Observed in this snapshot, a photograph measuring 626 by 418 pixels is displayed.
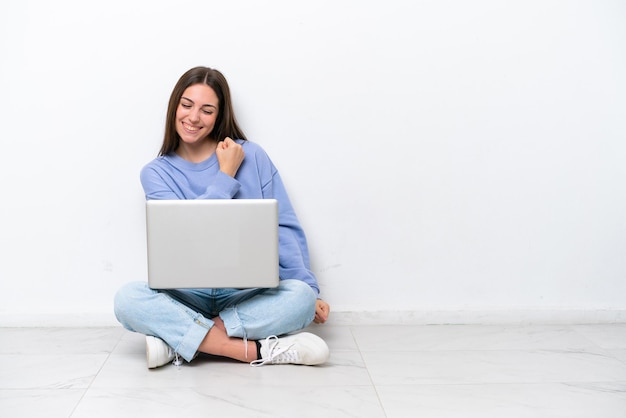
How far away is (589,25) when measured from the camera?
2111mm

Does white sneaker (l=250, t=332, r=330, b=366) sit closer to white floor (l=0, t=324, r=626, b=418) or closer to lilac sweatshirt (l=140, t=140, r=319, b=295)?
white floor (l=0, t=324, r=626, b=418)

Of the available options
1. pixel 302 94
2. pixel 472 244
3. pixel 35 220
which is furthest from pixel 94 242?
pixel 472 244

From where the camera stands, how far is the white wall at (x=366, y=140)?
6.70 ft

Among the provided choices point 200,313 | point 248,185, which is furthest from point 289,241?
point 200,313

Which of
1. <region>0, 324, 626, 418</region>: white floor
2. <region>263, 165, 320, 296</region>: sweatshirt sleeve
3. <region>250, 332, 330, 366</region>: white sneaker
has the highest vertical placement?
<region>263, 165, 320, 296</region>: sweatshirt sleeve

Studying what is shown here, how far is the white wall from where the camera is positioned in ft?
6.70

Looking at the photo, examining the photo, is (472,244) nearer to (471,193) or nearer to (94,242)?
(471,193)

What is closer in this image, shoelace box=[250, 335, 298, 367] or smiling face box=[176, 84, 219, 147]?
shoelace box=[250, 335, 298, 367]

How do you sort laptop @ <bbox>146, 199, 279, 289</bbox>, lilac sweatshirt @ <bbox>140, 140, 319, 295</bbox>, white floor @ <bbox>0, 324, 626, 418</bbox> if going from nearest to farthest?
white floor @ <bbox>0, 324, 626, 418</bbox> < laptop @ <bbox>146, 199, 279, 289</bbox> < lilac sweatshirt @ <bbox>140, 140, 319, 295</bbox>

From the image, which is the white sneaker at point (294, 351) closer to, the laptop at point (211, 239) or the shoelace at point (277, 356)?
the shoelace at point (277, 356)

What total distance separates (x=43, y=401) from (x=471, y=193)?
125cm

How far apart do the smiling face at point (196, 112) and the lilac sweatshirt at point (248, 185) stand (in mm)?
81

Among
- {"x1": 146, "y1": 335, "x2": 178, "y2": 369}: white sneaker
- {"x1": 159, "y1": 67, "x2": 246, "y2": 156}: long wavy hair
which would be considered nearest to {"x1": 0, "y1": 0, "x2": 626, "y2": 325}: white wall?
{"x1": 159, "y1": 67, "x2": 246, "y2": 156}: long wavy hair

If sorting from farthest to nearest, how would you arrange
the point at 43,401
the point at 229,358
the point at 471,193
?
the point at 471,193 → the point at 229,358 → the point at 43,401
